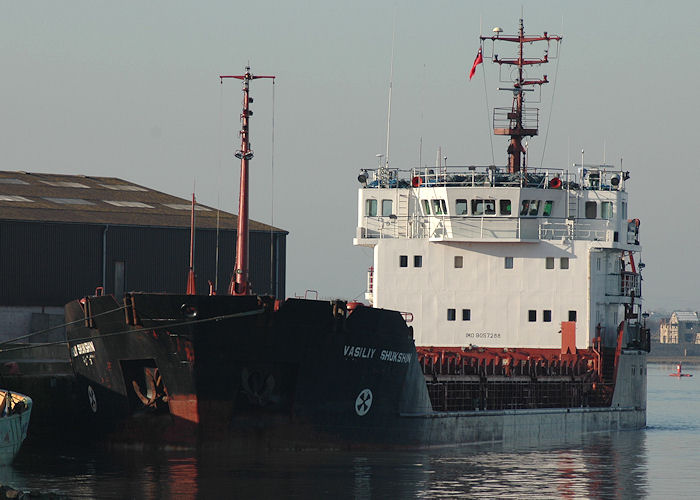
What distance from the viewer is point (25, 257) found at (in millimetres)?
51281

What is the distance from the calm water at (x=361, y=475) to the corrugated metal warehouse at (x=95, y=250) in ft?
51.3

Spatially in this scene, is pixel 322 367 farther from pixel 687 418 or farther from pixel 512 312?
pixel 687 418

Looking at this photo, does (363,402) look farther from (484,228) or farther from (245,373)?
(484,228)

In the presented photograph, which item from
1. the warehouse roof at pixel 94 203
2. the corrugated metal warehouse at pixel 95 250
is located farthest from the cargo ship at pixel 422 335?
the warehouse roof at pixel 94 203

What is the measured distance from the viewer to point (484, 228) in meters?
43.6

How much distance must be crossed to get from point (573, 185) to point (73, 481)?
2279cm

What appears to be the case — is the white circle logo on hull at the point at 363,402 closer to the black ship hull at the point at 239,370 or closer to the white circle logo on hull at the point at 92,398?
the black ship hull at the point at 239,370

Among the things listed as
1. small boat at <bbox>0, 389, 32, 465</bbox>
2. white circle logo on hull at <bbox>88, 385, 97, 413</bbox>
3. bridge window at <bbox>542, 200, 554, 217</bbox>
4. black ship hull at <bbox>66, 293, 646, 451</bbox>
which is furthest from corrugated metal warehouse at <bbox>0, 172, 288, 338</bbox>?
small boat at <bbox>0, 389, 32, 465</bbox>

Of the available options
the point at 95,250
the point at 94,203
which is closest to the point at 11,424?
the point at 95,250

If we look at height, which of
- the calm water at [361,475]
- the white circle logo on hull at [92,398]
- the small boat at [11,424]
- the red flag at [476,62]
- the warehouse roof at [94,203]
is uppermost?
the red flag at [476,62]

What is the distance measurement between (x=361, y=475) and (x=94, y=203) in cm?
2990

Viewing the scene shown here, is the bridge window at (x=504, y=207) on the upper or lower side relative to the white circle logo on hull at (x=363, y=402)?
upper

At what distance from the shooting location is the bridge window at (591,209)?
45.4 metres

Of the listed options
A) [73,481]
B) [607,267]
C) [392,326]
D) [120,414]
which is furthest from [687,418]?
[73,481]
